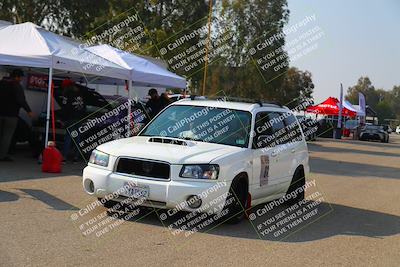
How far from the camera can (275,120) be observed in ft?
30.1

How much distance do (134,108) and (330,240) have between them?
10.0 meters

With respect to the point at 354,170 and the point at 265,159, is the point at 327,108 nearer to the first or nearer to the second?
the point at 354,170

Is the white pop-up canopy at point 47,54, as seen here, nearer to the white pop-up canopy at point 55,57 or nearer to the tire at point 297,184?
the white pop-up canopy at point 55,57

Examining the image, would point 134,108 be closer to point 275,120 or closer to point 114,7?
point 275,120

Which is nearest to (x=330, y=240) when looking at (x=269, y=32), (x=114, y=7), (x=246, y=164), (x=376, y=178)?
(x=246, y=164)

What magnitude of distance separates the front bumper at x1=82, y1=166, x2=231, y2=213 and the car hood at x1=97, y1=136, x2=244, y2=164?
21 centimetres

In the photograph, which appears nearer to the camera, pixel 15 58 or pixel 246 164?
pixel 246 164

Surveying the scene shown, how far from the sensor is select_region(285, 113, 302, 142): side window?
31.6ft

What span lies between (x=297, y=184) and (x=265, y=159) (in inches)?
71.2

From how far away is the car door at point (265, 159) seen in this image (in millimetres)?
8047

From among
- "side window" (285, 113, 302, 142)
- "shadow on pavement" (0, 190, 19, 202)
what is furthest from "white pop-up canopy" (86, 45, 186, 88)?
"shadow on pavement" (0, 190, 19, 202)

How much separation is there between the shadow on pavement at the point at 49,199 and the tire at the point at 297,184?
3599 millimetres

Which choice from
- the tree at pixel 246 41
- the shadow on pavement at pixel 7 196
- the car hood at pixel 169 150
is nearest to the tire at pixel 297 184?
the car hood at pixel 169 150

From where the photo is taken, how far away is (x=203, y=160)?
7.09 m
